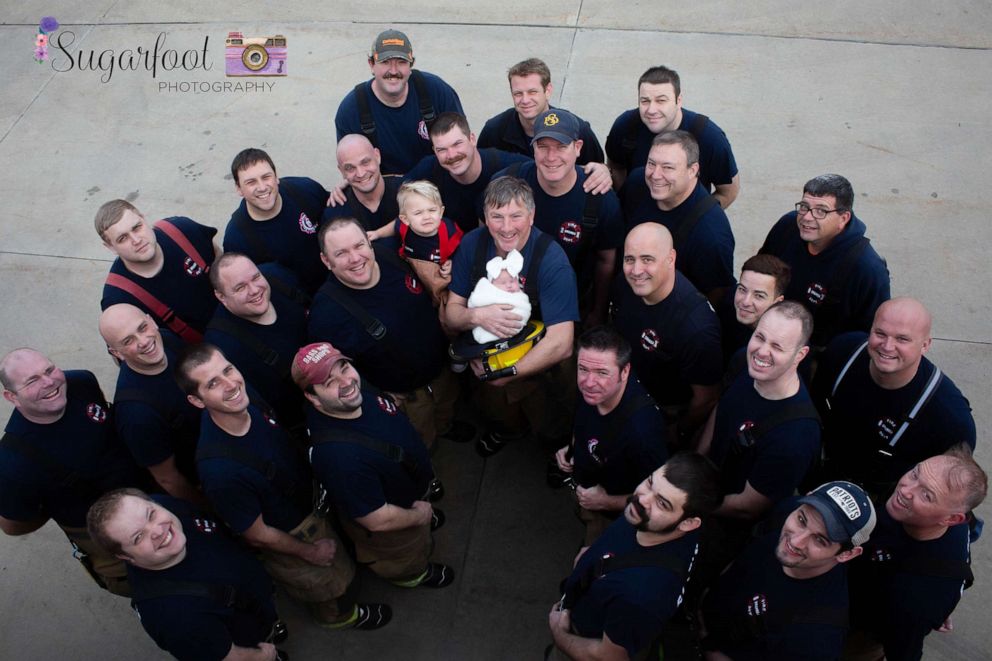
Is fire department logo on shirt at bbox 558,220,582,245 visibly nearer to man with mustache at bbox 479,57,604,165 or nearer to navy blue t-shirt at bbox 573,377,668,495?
man with mustache at bbox 479,57,604,165

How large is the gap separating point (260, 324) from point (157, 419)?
0.72 metres

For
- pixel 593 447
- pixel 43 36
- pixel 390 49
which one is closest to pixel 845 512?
pixel 593 447

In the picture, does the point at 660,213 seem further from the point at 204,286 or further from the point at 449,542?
the point at 204,286

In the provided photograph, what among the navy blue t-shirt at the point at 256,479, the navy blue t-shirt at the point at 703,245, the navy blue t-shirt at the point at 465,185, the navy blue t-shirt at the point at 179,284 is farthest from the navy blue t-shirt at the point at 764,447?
the navy blue t-shirt at the point at 179,284

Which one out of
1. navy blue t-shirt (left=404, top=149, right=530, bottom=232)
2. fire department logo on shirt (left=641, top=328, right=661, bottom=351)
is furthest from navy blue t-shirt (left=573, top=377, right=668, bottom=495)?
navy blue t-shirt (left=404, top=149, right=530, bottom=232)

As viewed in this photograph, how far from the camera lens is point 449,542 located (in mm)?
4398

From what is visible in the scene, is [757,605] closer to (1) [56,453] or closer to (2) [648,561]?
(2) [648,561]

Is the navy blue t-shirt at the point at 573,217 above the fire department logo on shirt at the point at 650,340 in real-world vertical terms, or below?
above

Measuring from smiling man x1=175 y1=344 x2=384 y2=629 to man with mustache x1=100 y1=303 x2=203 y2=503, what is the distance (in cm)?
36

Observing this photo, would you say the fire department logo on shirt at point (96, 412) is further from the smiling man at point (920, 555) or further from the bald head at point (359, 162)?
the smiling man at point (920, 555)

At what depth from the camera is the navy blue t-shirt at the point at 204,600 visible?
2943 millimetres

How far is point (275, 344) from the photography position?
13.0 ft

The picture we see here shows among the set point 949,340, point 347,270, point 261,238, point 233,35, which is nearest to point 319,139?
point 233,35

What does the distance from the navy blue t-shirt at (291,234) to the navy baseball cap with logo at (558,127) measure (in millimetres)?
1595
